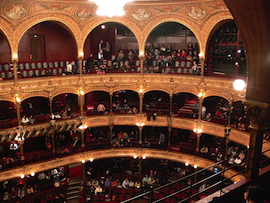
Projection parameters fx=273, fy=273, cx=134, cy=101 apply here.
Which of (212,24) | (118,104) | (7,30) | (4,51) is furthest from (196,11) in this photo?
(4,51)

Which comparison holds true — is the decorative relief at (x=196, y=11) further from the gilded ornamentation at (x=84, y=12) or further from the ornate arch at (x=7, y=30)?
the ornate arch at (x=7, y=30)

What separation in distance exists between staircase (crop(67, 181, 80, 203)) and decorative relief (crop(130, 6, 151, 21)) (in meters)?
14.6

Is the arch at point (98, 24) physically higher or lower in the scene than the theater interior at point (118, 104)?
higher

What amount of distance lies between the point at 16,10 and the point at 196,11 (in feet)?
41.9

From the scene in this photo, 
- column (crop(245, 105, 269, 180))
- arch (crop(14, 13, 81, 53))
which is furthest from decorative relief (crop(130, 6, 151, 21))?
column (crop(245, 105, 269, 180))

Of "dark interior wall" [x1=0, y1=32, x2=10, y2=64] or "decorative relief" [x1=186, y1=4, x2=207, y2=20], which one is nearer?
"decorative relief" [x1=186, y1=4, x2=207, y2=20]

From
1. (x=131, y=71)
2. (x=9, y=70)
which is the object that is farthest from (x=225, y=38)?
(x=9, y=70)

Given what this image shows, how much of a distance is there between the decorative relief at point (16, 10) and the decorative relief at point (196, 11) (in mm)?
11639

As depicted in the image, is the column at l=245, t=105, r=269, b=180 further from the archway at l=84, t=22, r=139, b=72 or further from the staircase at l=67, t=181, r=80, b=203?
the staircase at l=67, t=181, r=80, b=203

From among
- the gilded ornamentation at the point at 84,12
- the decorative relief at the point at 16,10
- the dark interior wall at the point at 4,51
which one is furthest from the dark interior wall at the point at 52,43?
the decorative relief at the point at 16,10

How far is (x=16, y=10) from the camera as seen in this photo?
60.9ft

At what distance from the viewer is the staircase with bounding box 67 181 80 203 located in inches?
854

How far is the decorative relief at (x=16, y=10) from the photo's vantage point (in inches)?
715

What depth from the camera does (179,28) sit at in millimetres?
26266
